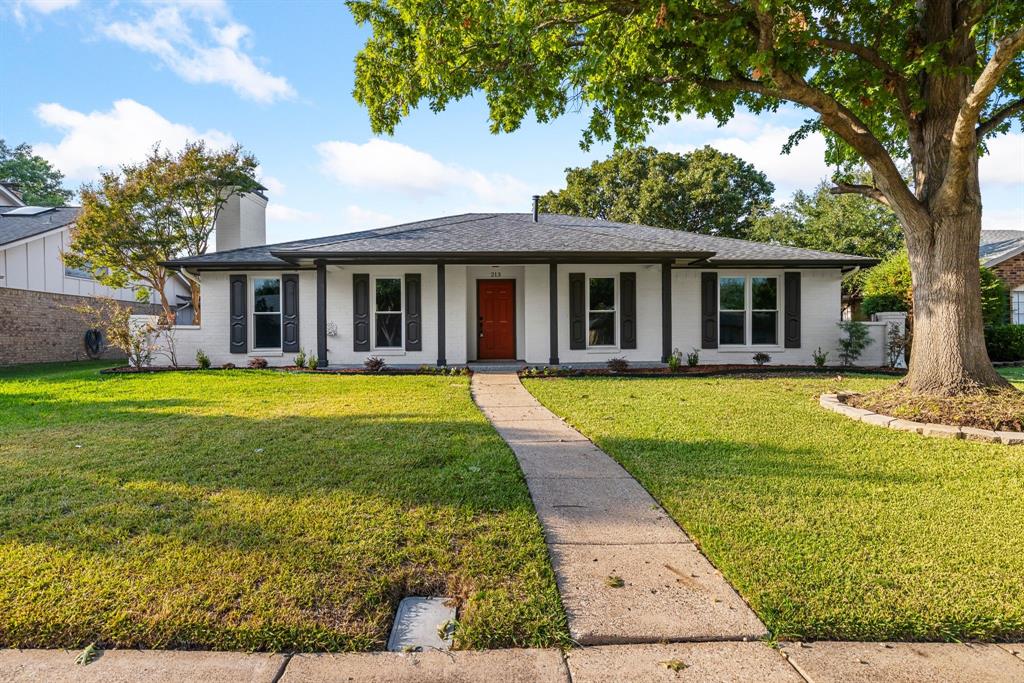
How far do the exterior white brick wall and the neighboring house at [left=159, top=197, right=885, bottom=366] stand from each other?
2 cm

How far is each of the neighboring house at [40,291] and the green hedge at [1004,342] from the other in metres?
26.3

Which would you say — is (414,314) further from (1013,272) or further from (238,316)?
(1013,272)

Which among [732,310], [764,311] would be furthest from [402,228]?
[764,311]

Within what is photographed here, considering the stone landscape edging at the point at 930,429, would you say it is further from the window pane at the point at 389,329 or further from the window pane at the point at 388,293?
the window pane at the point at 388,293

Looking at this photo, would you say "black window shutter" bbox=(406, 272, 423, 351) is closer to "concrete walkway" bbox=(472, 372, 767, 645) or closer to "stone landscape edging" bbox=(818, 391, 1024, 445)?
"concrete walkway" bbox=(472, 372, 767, 645)

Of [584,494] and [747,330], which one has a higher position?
[747,330]

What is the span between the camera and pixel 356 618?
223 cm

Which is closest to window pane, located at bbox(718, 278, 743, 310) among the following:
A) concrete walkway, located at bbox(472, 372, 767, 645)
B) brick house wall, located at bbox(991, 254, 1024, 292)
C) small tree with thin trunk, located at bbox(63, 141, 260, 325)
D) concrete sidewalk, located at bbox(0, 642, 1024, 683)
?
concrete walkway, located at bbox(472, 372, 767, 645)

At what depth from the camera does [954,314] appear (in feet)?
22.0

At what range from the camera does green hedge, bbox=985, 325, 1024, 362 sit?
13102 mm

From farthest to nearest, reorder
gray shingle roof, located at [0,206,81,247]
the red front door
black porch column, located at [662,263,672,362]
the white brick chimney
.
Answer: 1. the white brick chimney
2. gray shingle roof, located at [0,206,81,247]
3. the red front door
4. black porch column, located at [662,263,672,362]

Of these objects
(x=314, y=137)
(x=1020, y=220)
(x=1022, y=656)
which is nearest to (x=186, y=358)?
(x=314, y=137)

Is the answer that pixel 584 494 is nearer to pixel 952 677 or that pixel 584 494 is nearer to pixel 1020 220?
pixel 952 677

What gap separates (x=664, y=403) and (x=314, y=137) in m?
9.48
